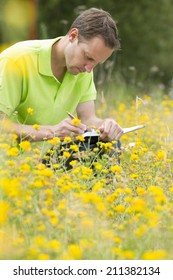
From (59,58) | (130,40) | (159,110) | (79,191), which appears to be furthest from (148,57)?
(79,191)

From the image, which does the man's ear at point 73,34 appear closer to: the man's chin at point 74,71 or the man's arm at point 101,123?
the man's chin at point 74,71

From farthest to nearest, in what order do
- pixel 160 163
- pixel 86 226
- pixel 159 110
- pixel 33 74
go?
pixel 159 110, pixel 33 74, pixel 160 163, pixel 86 226

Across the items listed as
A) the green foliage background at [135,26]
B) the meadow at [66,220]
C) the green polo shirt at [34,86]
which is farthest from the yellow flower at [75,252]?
the green foliage background at [135,26]

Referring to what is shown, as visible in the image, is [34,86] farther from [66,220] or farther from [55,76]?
[66,220]

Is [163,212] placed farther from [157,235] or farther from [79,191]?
[79,191]

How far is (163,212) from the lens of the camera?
255 centimetres

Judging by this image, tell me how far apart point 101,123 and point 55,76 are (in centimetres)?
43

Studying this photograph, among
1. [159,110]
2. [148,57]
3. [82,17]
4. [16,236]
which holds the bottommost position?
[148,57]

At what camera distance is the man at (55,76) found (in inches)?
140

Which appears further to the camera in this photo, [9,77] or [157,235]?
[9,77]

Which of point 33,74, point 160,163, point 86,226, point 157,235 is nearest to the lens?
point 86,226

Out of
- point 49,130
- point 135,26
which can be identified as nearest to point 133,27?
point 135,26

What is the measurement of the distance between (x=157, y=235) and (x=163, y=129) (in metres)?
2.59

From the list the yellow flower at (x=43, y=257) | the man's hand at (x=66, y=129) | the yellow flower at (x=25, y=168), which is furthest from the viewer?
the man's hand at (x=66, y=129)
